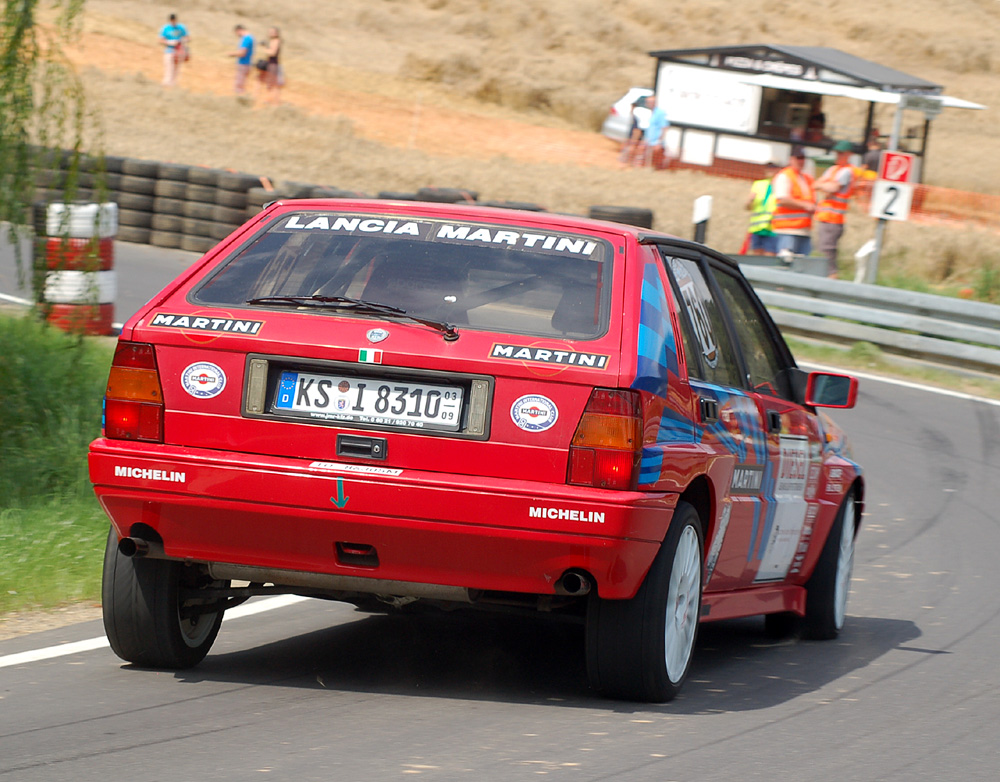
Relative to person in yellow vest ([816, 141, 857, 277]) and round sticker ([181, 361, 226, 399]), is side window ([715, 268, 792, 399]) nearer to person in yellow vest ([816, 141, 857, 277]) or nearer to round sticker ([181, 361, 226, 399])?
round sticker ([181, 361, 226, 399])

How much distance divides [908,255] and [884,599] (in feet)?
55.1

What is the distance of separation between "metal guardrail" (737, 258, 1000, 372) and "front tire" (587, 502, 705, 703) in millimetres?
11888

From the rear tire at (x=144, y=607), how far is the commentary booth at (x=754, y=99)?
3054 cm

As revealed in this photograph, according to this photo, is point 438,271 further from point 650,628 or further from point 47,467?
point 47,467

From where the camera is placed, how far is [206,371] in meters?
4.91

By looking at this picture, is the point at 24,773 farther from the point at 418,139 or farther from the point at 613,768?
the point at 418,139

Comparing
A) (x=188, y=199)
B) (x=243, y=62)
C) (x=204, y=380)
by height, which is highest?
(x=243, y=62)

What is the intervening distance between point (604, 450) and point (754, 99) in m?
32.7

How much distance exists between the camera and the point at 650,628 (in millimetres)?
4941

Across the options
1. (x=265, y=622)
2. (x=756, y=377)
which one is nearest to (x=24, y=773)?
(x=265, y=622)

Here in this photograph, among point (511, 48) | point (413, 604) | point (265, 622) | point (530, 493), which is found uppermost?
point (511, 48)

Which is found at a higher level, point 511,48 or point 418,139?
point 511,48

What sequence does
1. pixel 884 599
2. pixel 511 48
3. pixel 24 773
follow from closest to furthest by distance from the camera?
1. pixel 24 773
2. pixel 884 599
3. pixel 511 48

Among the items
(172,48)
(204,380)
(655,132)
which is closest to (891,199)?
(204,380)
